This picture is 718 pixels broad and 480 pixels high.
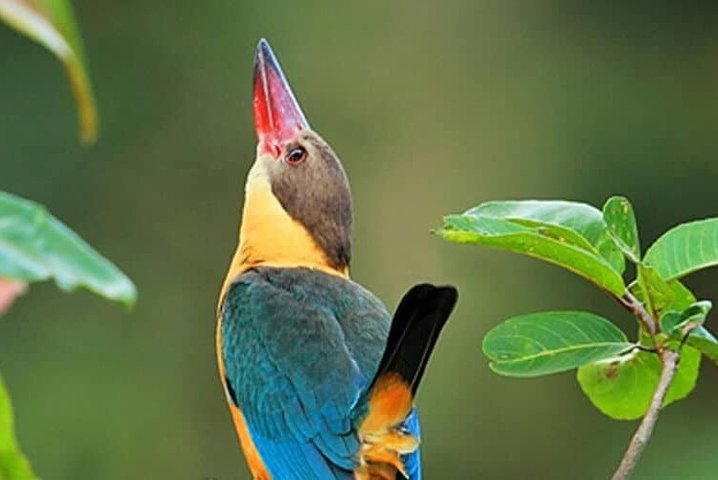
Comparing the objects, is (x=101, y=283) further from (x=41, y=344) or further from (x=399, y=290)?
(x=41, y=344)

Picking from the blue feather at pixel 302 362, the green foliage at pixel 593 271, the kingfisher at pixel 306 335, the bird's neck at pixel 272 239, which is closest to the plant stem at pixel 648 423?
the green foliage at pixel 593 271

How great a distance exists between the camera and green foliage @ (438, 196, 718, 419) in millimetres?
1075

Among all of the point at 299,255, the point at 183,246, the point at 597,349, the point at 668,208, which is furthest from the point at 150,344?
the point at 597,349

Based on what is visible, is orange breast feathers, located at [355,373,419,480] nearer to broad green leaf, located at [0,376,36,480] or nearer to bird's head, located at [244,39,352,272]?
bird's head, located at [244,39,352,272]

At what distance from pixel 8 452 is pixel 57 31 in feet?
0.46

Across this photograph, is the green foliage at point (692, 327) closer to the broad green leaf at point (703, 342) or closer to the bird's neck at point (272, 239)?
the broad green leaf at point (703, 342)

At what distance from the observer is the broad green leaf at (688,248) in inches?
44.6

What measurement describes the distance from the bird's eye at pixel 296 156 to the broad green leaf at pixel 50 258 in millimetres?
1594

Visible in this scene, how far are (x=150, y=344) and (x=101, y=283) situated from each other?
411 cm

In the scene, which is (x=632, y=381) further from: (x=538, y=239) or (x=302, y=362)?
(x=302, y=362)

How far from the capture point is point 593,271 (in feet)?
3.55

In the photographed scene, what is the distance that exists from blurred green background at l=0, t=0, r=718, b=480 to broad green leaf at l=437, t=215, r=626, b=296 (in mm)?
3159

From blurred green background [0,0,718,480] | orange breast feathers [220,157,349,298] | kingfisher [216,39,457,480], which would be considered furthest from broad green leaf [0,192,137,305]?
blurred green background [0,0,718,480]

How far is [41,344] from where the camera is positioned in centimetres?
448
